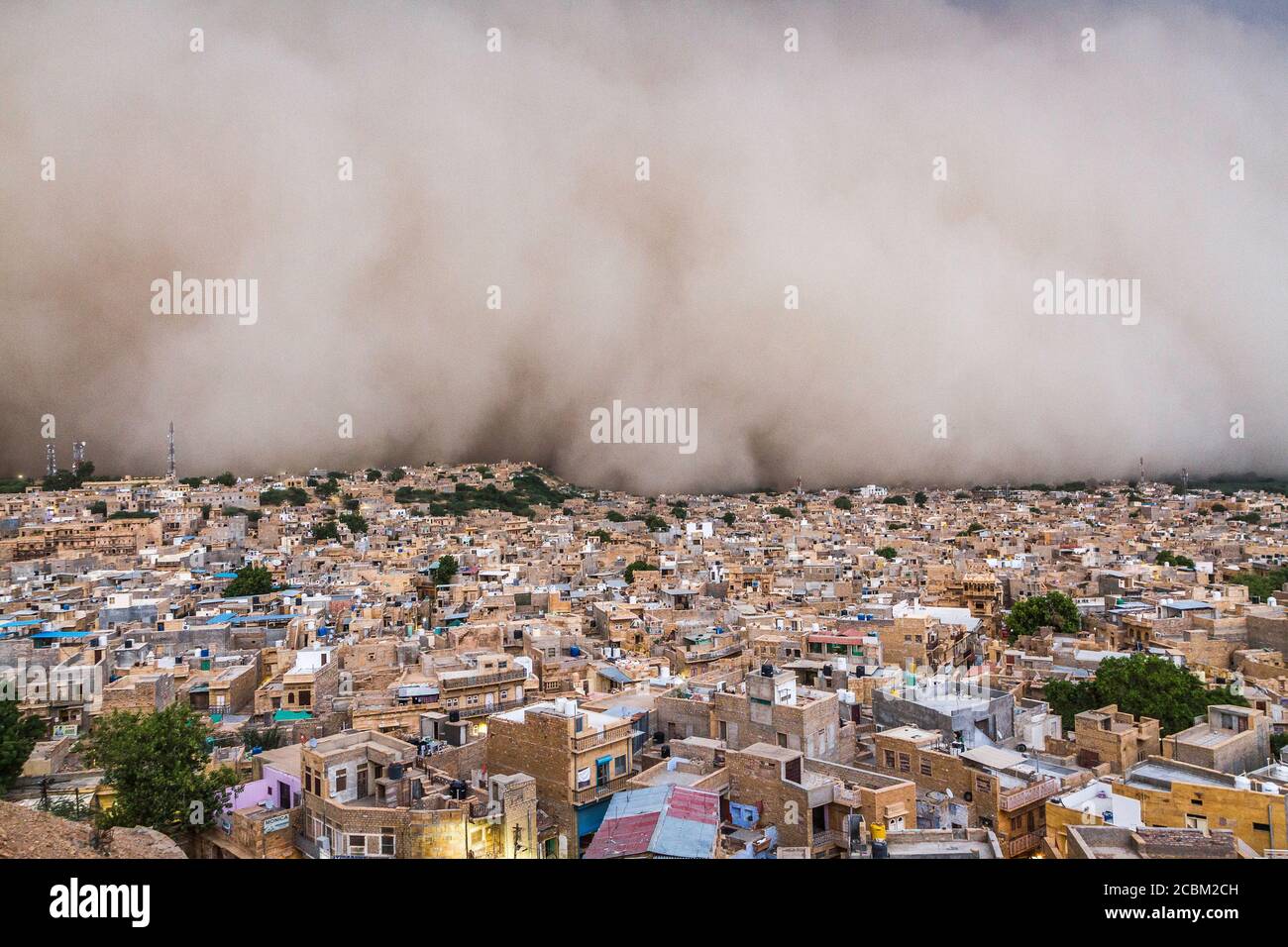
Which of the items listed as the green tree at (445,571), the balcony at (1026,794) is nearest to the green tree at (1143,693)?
the balcony at (1026,794)

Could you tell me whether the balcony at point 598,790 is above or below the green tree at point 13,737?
below

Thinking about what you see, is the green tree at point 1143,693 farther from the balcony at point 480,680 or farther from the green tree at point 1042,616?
the balcony at point 480,680

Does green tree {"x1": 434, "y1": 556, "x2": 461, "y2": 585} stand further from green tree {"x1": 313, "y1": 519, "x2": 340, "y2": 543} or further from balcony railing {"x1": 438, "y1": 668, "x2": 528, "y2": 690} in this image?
balcony railing {"x1": 438, "y1": 668, "x2": 528, "y2": 690}

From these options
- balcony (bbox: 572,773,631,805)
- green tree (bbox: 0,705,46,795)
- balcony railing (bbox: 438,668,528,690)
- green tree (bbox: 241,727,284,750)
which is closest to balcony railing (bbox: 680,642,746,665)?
balcony railing (bbox: 438,668,528,690)

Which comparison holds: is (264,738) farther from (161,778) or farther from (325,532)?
(325,532)
